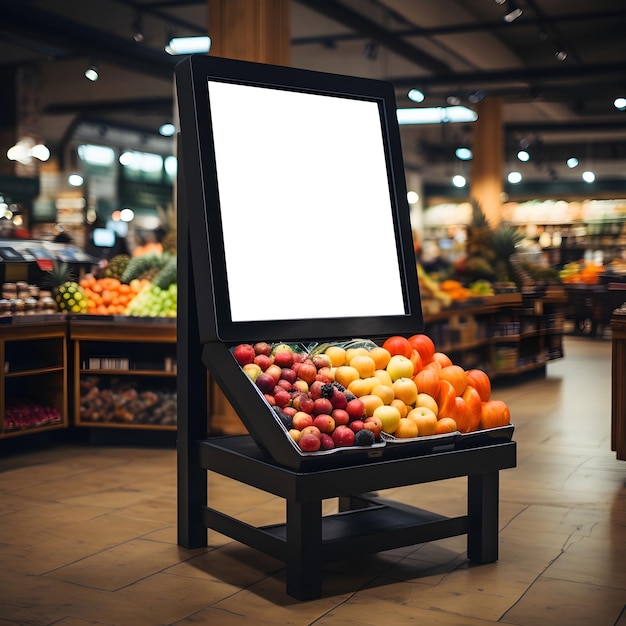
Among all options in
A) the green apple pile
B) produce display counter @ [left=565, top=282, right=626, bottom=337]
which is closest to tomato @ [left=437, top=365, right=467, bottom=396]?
the green apple pile

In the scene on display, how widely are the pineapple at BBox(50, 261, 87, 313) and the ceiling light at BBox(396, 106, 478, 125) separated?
34.7 feet

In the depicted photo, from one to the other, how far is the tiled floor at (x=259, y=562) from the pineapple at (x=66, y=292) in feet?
3.78

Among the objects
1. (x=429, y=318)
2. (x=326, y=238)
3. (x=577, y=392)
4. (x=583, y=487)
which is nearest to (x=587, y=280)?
(x=577, y=392)

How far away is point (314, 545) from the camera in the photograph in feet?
9.87

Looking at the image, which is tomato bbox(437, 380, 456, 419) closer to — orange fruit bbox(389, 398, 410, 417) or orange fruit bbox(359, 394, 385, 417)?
orange fruit bbox(389, 398, 410, 417)

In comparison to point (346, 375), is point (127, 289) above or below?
above

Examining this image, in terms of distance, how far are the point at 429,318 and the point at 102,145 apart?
1073 cm

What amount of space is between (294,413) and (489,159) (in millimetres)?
14533

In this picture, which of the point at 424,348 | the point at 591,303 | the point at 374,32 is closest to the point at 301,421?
the point at 424,348

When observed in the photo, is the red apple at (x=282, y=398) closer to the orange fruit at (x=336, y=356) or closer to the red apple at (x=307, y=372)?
the red apple at (x=307, y=372)

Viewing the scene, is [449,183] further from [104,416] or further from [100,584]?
[100,584]

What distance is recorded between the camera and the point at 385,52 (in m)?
14.2

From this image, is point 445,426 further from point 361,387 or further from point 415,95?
point 415,95

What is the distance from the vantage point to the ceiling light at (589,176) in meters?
20.7
